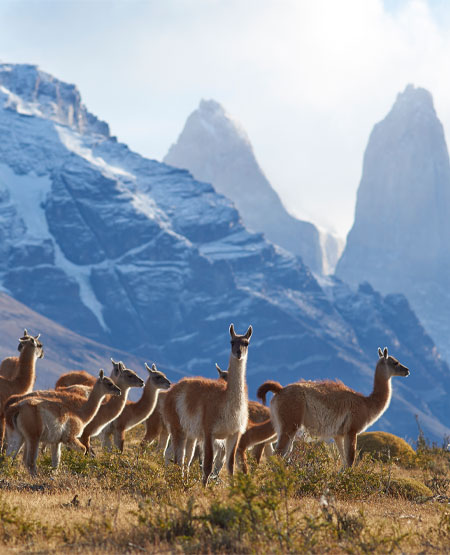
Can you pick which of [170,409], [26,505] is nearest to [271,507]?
[26,505]

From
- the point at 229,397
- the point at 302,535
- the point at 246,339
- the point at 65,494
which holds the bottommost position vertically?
the point at 65,494

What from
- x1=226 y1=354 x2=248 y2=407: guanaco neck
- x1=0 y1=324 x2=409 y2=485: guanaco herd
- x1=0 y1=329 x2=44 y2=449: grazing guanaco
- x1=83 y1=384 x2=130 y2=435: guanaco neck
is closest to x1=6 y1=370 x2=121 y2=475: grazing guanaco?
x1=0 y1=324 x2=409 y2=485: guanaco herd

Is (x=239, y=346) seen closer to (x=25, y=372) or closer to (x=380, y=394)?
(x=380, y=394)

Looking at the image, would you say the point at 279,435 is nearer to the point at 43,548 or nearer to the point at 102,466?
the point at 102,466

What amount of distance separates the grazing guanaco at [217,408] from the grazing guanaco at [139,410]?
313cm

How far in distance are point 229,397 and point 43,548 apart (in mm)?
4922

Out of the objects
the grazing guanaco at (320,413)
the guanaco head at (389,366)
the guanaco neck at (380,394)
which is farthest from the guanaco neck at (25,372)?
the guanaco head at (389,366)

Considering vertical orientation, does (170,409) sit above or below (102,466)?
above

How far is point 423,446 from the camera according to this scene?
80.7 ft

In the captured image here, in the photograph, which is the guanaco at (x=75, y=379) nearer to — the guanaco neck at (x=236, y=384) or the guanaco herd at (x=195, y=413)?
the guanaco herd at (x=195, y=413)

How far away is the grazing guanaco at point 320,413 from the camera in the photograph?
15289mm

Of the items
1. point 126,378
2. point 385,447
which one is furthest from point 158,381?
point 385,447

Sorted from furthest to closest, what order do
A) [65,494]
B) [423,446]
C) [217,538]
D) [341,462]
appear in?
[423,446]
[341,462]
[65,494]
[217,538]

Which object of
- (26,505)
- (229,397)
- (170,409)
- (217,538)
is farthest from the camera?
(170,409)
